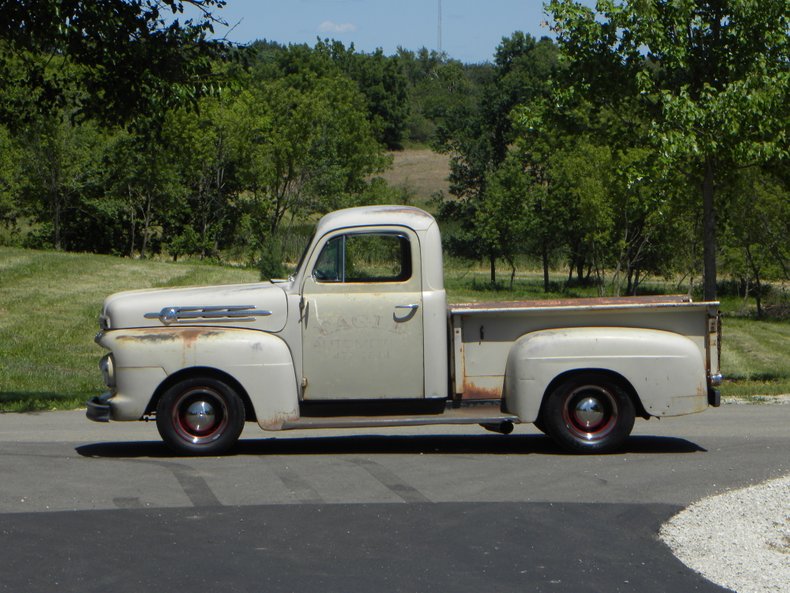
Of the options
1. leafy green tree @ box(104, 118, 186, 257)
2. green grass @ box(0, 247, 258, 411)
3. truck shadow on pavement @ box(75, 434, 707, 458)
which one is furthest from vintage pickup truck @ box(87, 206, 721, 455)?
leafy green tree @ box(104, 118, 186, 257)

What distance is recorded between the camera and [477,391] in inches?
386

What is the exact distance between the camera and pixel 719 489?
856 centimetres

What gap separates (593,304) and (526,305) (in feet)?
1.92

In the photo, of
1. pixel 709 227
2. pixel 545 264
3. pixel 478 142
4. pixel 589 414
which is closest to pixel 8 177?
pixel 545 264

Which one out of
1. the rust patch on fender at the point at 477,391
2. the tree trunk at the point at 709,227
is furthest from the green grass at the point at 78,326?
the rust patch on fender at the point at 477,391

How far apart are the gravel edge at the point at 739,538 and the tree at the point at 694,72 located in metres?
8.74

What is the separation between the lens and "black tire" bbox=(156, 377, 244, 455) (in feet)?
31.3

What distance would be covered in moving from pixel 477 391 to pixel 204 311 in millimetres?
2461

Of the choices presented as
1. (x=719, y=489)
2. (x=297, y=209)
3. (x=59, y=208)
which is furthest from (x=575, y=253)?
(x=719, y=489)

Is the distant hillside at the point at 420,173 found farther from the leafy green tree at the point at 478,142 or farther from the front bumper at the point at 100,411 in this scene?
the front bumper at the point at 100,411

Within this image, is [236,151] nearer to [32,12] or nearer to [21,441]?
[32,12]

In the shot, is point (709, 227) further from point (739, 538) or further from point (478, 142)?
point (478, 142)

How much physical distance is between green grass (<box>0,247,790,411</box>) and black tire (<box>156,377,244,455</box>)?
5.14 meters

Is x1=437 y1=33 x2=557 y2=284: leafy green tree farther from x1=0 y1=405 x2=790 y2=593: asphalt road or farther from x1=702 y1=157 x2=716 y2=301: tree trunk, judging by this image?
x1=0 y1=405 x2=790 y2=593: asphalt road
